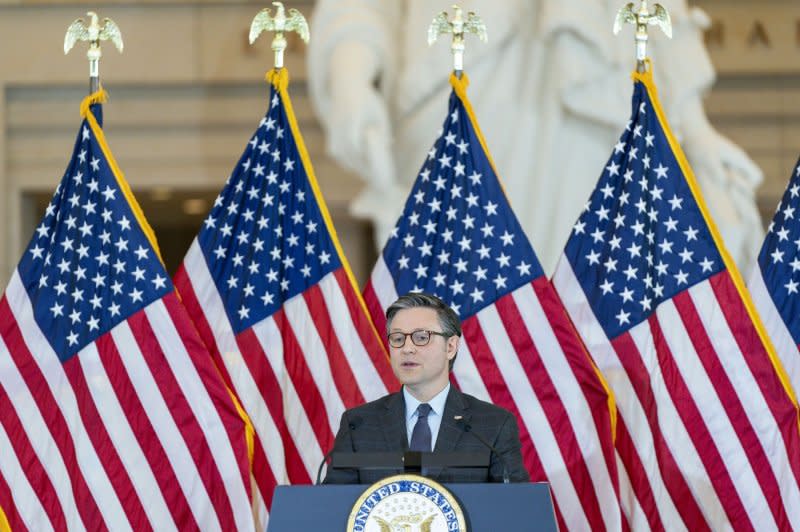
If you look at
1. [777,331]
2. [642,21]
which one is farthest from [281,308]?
[777,331]

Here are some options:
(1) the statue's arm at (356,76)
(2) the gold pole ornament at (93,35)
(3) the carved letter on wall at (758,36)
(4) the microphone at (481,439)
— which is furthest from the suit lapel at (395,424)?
(3) the carved letter on wall at (758,36)

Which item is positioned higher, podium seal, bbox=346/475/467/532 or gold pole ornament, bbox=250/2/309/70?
gold pole ornament, bbox=250/2/309/70

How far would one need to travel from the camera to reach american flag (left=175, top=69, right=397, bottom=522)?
647 centimetres

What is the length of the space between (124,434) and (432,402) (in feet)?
6.16

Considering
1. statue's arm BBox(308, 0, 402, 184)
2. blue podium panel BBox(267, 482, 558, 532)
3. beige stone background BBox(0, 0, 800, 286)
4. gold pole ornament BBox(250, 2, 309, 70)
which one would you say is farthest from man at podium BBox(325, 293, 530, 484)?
beige stone background BBox(0, 0, 800, 286)

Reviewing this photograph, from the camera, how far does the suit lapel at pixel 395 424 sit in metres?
4.65

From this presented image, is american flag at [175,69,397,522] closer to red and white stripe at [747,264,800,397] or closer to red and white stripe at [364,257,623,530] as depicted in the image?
red and white stripe at [364,257,623,530]

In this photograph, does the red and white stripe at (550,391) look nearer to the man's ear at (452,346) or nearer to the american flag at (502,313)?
the american flag at (502,313)

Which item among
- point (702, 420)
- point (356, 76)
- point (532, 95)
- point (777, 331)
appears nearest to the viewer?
point (702, 420)

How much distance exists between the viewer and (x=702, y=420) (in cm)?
623

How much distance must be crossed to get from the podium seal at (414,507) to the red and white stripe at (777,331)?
105 inches

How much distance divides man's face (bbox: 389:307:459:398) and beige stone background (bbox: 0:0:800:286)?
6.13 metres

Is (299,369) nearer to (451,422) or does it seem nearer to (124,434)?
(124,434)

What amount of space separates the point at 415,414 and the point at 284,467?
1.83 m
